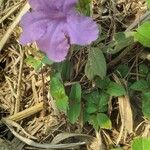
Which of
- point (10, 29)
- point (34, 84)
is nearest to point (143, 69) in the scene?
point (34, 84)

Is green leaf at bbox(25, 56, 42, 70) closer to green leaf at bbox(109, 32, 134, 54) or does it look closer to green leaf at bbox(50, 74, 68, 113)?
green leaf at bbox(50, 74, 68, 113)

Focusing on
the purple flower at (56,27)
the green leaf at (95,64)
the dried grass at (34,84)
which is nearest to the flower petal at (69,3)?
the purple flower at (56,27)

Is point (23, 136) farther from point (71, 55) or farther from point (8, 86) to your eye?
point (71, 55)

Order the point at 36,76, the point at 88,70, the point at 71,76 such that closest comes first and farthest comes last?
the point at 88,70
the point at 71,76
the point at 36,76

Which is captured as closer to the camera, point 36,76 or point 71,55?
point 71,55

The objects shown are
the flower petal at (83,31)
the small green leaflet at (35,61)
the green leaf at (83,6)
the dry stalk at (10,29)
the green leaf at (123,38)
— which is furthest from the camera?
the dry stalk at (10,29)

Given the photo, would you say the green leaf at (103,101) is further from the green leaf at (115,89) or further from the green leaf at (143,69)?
the green leaf at (143,69)

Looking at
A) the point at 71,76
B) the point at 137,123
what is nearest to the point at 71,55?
the point at 71,76
